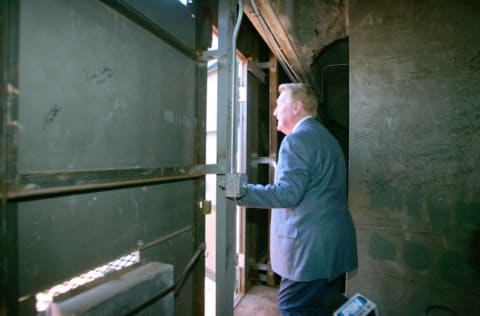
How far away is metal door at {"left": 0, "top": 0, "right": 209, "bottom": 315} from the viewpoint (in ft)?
1.98

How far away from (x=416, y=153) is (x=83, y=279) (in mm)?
1750

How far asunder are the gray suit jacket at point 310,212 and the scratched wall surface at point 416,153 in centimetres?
49

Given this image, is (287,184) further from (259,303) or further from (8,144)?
(259,303)

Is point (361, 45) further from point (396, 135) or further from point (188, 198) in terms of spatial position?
point (188, 198)

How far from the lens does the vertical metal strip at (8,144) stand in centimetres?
57

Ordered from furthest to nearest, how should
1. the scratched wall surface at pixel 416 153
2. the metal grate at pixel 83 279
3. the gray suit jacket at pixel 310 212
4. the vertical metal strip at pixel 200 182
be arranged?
the scratched wall surface at pixel 416 153
the vertical metal strip at pixel 200 182
the gray suit jacket at pixel 310 212
the metal grate at pixel 83 279

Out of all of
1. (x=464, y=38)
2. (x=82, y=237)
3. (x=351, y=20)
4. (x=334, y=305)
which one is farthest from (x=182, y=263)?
(x=464, y=38)

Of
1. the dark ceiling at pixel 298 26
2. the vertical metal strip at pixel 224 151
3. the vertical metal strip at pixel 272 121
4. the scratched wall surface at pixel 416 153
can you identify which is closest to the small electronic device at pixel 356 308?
the scratched wall surface at pixel 416 153

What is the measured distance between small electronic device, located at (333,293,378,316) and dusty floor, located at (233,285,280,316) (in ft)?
2.90

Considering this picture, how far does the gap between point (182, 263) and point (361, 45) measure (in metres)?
1.67

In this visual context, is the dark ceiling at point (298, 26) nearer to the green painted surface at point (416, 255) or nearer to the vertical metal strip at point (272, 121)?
the vertical metal strip at point (272, 121)

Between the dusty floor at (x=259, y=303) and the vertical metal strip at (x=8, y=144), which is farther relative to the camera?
the dusty floor at (x=259, y=303)

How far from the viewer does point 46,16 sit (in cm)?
66

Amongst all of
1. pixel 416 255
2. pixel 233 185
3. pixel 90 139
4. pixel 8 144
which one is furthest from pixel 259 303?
pixel 8 144
